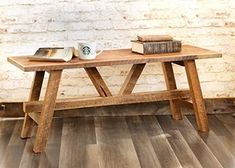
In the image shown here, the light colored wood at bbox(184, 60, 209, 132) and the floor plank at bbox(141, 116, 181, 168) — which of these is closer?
the floor plank at bbox(141, 116, 181, 168)

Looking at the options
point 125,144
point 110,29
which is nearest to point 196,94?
point 125,144

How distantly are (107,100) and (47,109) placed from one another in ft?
1.28

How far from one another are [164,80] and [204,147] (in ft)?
2.38

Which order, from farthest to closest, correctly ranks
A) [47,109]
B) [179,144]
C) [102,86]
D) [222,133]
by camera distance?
[222,133] → [102,86] → [179,144] → [47,109]

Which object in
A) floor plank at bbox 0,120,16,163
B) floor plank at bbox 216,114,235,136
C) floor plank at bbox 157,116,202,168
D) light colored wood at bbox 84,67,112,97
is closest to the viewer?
floor plank at bbox 157,116,202,168

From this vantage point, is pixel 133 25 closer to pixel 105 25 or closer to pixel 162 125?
pixel 105 25

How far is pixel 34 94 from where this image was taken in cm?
252

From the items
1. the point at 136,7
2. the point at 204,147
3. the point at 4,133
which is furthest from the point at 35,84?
the point at 204,147

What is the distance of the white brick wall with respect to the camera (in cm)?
278

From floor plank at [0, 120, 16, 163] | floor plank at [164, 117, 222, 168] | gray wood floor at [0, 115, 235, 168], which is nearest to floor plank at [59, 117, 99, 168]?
gray wood floor at [0, 115, 235, 168]

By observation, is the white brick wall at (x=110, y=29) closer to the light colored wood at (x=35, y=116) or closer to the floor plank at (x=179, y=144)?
the floor plank at (x=179, y=144)

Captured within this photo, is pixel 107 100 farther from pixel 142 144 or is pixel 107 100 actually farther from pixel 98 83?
pixel 142 144

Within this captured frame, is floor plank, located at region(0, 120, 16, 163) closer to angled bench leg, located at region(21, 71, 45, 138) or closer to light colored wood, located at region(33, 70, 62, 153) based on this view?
angled bench leg, located at region(21, 71, 45, 138)

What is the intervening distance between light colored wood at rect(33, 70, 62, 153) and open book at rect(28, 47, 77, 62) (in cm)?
8
